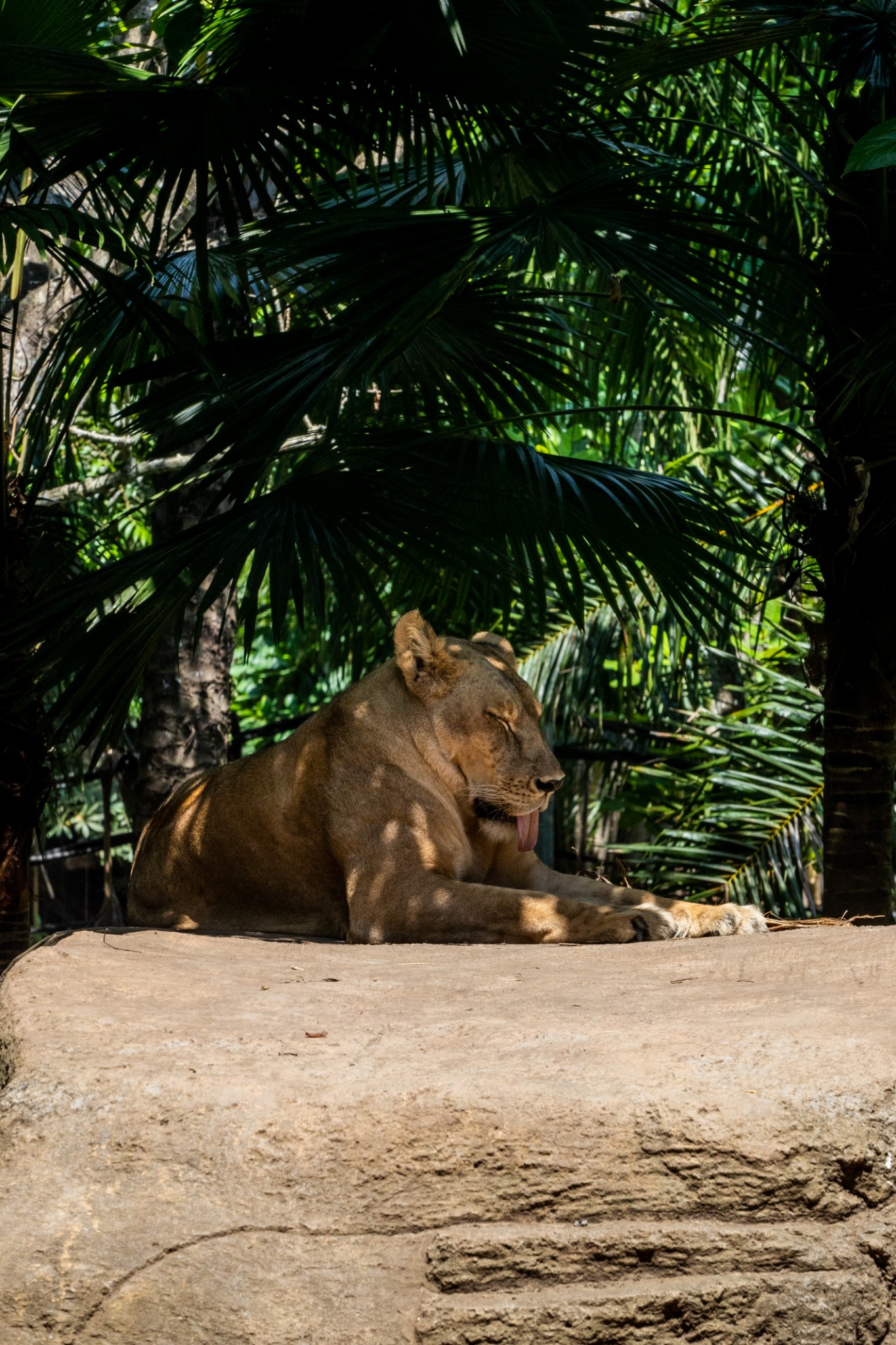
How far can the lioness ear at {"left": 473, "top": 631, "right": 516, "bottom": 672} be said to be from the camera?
502 cm

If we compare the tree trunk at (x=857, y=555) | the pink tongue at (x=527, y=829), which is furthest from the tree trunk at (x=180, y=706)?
the tree trunk at (x=857, y=555)

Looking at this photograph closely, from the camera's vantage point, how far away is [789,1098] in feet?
7.78

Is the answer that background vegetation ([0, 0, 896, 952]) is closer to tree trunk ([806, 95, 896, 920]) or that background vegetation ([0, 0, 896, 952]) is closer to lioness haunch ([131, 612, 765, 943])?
tree trunk ([806, 95, 896, 920])

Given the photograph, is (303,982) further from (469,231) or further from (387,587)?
(387,587)

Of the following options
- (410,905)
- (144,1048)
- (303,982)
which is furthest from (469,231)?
(144,1048)

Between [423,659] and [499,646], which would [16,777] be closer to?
[423,659]

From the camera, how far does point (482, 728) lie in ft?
15.6

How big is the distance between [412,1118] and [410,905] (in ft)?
6.85

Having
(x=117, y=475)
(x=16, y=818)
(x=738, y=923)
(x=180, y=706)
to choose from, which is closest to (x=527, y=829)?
(x=738, y=923)

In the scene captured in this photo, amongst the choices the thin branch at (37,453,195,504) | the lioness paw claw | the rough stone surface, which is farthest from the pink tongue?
the thin branch at (37,453,195,504)

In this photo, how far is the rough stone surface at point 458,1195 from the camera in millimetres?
2240

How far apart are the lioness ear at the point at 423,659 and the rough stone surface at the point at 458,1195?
7.57 ft

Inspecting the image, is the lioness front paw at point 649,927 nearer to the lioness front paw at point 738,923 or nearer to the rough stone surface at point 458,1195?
the lioness front paw at point 738,923

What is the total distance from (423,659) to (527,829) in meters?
0.69
